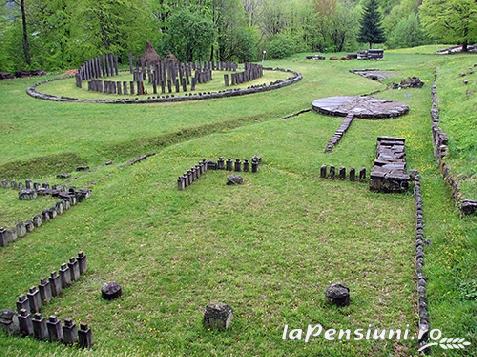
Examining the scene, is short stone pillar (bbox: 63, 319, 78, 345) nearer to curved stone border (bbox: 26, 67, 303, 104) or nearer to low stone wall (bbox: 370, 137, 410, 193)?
low stone wall (bbox: 370, 137, 410, 193)

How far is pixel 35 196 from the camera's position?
15.2 meters

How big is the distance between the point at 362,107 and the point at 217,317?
61.5 feet

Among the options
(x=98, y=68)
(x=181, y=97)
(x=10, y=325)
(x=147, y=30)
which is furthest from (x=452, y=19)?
(x=10, y=325)

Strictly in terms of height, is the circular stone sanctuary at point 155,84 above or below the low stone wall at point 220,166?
above

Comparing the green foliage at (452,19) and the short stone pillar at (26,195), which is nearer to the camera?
the short stone pillar at (26,195)

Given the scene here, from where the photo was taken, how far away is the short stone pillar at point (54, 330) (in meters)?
8.03

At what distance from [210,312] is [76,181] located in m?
10.1

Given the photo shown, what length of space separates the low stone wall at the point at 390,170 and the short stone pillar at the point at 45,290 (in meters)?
9.49

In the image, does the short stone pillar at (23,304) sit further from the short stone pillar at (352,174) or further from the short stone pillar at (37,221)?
the short stone pillar at (352,174)

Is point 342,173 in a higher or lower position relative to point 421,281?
higher

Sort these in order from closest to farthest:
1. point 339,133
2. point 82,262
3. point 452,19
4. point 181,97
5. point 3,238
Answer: point 82,262
point 3,238
point 339,133
point 181,97
point 452,19

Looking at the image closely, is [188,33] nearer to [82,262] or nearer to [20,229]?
[20,229]

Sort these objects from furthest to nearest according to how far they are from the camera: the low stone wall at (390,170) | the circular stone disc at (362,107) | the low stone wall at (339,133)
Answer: the circular stone disc at (362,107) < the low stone wall at (339,133) < the low stone wall at (390,170)

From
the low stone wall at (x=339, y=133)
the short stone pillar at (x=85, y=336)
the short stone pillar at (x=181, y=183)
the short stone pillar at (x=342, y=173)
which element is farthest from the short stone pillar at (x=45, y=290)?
the low stone wall at (x=339, y=133)
